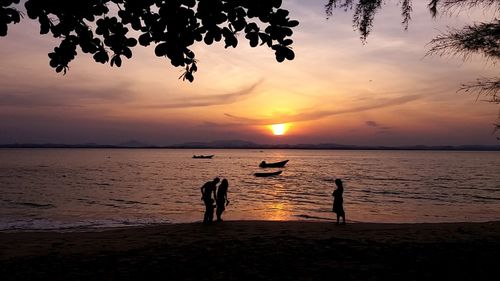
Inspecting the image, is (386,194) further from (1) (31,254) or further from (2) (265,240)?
(1) (31,254)

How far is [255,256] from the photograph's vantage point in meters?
10.0

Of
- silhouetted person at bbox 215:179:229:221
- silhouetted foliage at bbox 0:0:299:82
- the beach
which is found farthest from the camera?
silhouetted person at bbox 215:179:229:221

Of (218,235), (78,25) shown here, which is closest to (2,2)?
(78,25)

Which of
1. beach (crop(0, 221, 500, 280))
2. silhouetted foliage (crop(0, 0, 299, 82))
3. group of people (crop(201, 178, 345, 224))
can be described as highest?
silhouetted foliage (crop(0, 0, 299, 82))

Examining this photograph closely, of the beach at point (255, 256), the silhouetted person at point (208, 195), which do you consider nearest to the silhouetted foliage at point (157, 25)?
the beach at point (255, 256)

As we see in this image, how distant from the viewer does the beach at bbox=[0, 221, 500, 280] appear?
27.4ft

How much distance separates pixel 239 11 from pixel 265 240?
884 cm

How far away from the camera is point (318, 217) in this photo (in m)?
25.9

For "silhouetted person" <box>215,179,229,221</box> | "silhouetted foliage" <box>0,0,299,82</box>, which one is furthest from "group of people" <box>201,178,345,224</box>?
"silhouetted foliage" <box>0,0,299,82</box>

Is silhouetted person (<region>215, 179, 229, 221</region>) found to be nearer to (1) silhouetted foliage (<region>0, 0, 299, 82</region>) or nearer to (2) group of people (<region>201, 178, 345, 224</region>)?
(2) group of people (<region>201, 178, 345, 224</region>)

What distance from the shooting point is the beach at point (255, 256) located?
27.4ft

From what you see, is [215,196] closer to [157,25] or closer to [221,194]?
[221,194]

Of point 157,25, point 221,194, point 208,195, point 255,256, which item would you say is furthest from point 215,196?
point 157,25

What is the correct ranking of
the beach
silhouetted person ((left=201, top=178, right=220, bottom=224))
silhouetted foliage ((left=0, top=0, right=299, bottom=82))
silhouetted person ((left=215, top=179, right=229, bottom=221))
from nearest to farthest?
silhouetted foliage ((left=0, top=0, right=299, bottom=82)), the beach, silhouetted person ((left=201, top=178, right=220, bottom=224)), silhouetted person ((left=215, top=179, right=229, bottom=221))
